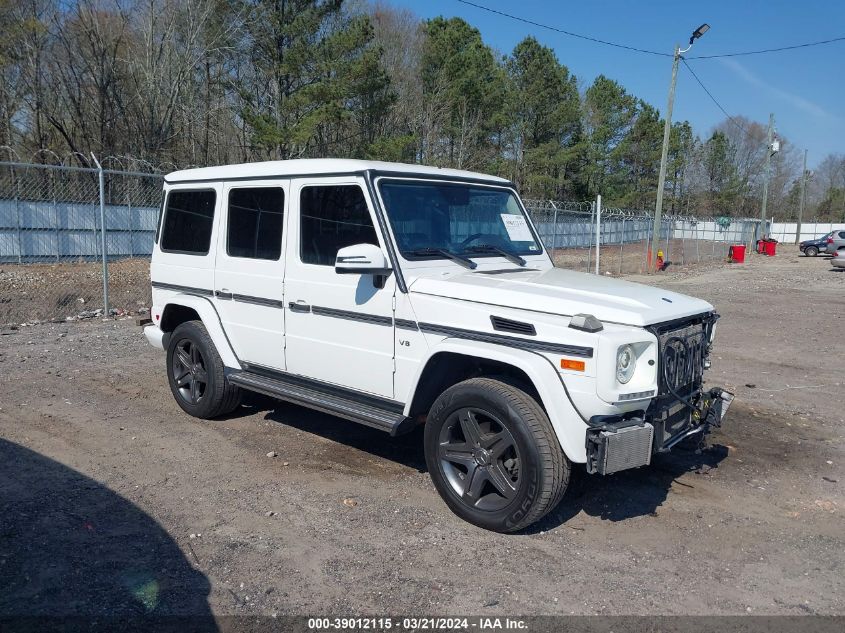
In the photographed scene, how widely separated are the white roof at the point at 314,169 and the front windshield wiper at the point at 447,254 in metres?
0.63

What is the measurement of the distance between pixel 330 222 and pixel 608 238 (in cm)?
3550

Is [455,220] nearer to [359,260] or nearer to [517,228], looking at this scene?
[517,228]

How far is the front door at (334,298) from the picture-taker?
4.77 metres

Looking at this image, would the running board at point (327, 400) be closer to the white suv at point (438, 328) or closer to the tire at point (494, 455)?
the white suv at point (438, 328)

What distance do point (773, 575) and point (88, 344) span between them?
8.47 metres

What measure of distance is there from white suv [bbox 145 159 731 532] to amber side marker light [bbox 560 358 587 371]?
1 centimetres

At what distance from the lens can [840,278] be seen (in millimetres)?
24203

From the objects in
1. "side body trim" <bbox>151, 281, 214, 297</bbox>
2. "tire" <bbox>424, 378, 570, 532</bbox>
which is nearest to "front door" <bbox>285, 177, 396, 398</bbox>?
"tire" <bbox>424, 378, 570, 532</bbox>

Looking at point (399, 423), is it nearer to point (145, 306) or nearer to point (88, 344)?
point (88, 344)

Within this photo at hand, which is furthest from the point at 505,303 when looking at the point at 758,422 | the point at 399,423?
the point at 758,422

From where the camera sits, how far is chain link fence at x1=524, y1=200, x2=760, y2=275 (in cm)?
2196

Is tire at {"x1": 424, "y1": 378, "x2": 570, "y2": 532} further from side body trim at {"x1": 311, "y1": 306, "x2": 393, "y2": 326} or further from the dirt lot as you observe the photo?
side body trim at {"x1": 311, "y1": 306, "x2": 393, "y2": 326}

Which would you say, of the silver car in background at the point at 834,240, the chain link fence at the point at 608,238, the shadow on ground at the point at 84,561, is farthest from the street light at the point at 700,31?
the shadow on ground at the point at 84,561

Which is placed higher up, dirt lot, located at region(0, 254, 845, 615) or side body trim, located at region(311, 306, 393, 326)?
side body trim, located at region(311, 306, 393, 326)
